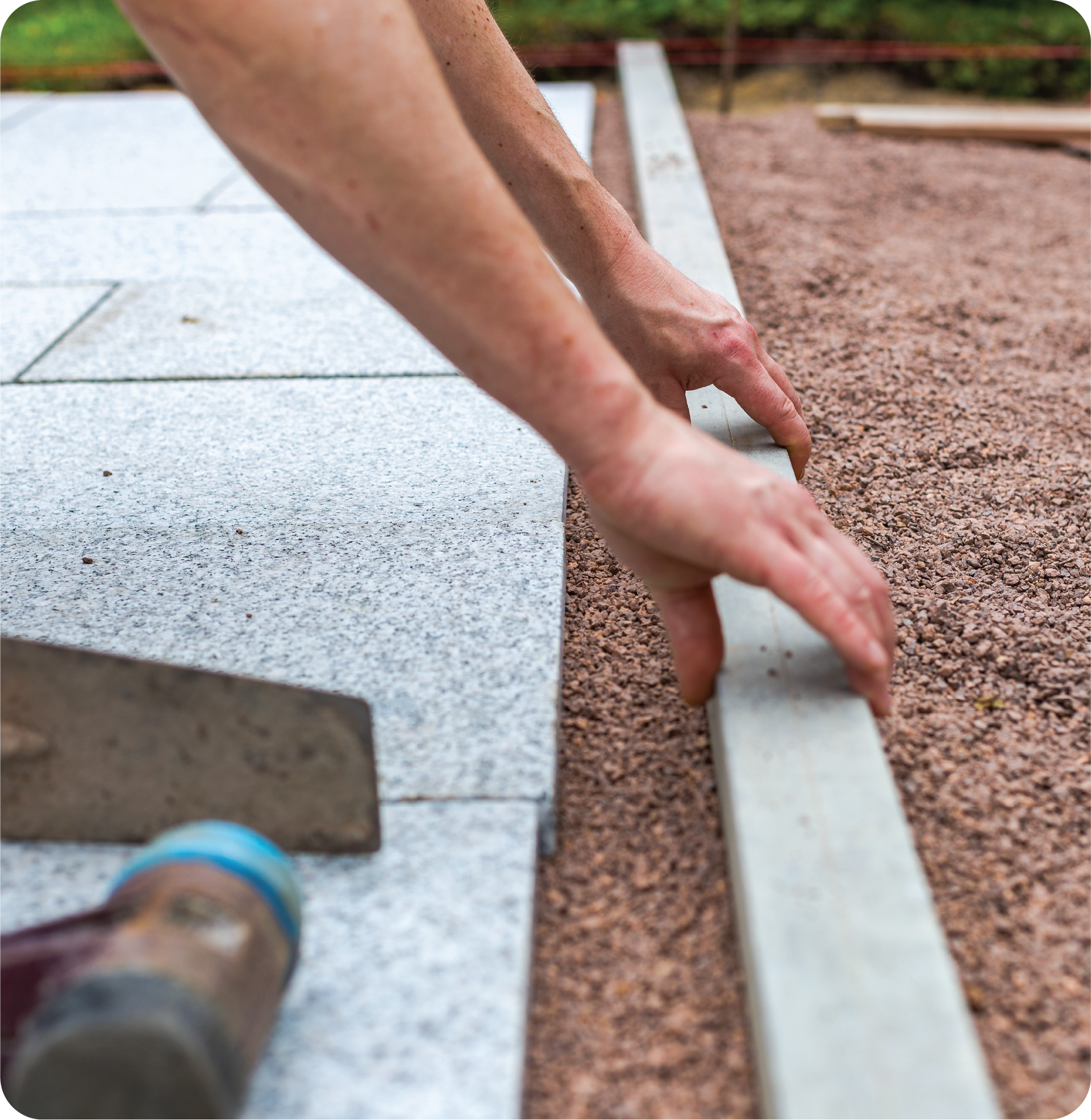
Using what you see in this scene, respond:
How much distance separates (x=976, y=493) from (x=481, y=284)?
60.8 inches

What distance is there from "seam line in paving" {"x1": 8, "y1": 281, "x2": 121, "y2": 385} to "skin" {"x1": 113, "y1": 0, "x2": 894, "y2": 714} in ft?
6.60

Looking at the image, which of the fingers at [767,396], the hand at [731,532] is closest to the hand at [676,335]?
the fingers at [767,396]

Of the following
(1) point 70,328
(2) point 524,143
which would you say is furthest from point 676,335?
(1) point 70,328

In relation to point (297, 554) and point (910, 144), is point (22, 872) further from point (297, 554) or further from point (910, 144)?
point (910, 144)

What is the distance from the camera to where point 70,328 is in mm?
3191

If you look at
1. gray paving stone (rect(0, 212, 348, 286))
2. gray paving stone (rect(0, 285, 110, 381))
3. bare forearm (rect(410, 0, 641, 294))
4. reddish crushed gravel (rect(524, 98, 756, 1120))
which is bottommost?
gray paving stone (rect(0, 212, 348, 286))

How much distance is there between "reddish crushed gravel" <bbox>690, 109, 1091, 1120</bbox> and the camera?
54.0 inches

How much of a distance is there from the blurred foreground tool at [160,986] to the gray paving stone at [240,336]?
194 centimetres

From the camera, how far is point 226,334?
3.12 metres

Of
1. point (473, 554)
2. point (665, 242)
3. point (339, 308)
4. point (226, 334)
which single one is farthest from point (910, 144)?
point (473, 554)

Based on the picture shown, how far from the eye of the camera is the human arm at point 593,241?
6.56ft

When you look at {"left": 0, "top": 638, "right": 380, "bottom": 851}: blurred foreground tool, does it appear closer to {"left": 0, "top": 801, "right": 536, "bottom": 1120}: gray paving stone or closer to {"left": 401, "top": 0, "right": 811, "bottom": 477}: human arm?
{"left": 0, "top": 801, "right": 536, "bottom": 1120}: gray paving stone

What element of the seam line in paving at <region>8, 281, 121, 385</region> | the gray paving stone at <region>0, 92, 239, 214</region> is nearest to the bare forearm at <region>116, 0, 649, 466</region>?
the seam line in paving at <region>8, 281, 121, 385</region>

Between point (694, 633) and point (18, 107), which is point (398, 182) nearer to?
point (694, 633)
